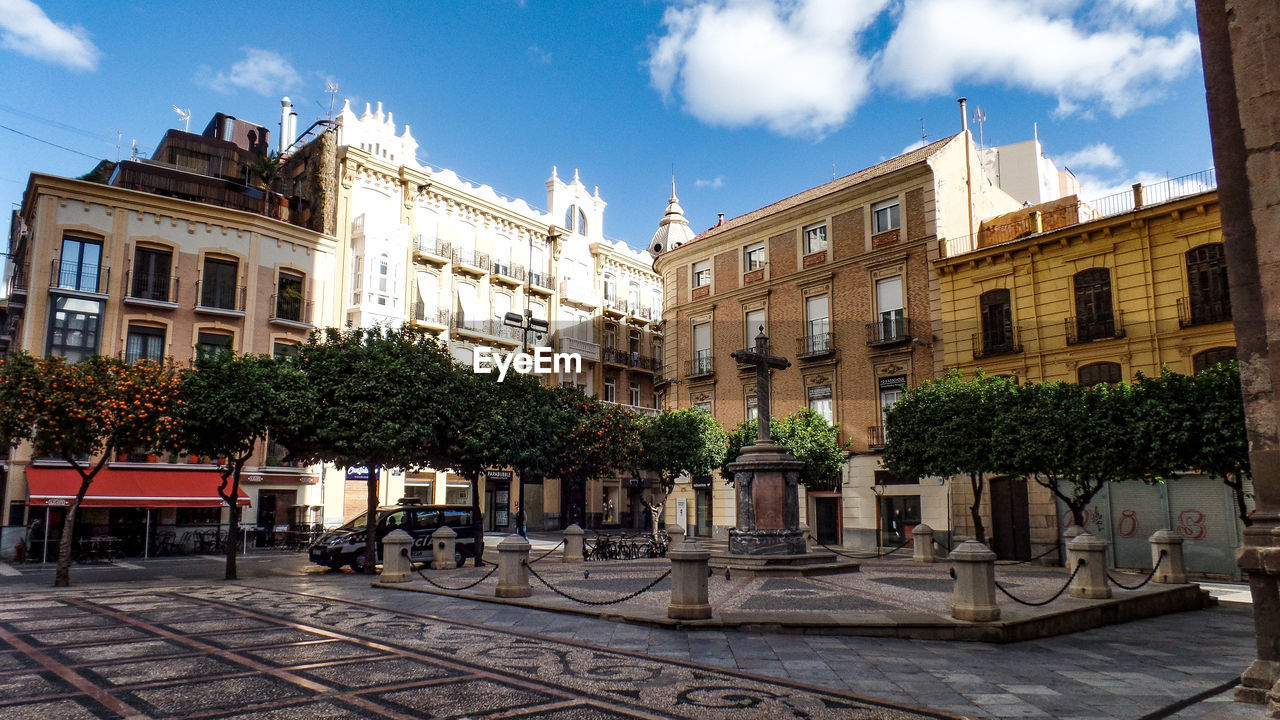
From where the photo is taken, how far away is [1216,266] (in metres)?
22.5

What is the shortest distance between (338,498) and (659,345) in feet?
78.0

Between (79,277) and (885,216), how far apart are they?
94.8 ft

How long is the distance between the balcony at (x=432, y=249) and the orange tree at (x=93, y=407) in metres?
19.8

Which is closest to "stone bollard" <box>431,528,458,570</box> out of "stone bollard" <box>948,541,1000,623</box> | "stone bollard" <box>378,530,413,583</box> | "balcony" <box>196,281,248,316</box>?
"stone bollard" <box>378,530,413,583</box>

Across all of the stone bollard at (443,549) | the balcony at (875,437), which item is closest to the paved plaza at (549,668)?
the stone bollard at (443,549)

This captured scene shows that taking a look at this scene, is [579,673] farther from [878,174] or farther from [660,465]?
[878,174]

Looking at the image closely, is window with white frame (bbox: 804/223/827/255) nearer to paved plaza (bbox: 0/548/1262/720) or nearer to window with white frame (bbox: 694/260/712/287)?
window with white frame (bbox: 694/260/712/287)

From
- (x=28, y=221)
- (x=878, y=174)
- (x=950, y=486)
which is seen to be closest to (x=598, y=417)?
(x=950, y=486)

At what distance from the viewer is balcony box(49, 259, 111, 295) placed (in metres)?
27.8

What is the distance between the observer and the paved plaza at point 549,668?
7.11 m

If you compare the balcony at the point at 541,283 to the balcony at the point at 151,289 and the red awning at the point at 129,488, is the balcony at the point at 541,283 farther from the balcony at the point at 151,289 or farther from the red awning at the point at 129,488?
the red awning at the point at 129,488

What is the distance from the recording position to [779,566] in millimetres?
16938

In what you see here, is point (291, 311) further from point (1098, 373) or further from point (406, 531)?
point (1098, 373)

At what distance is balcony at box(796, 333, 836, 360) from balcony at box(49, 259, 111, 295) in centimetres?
2536
